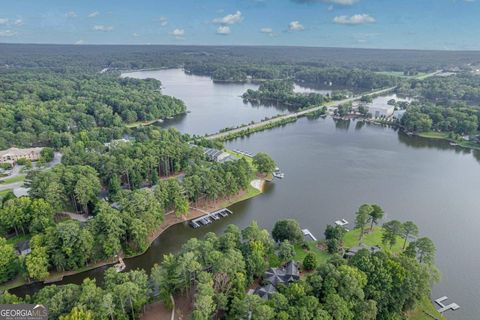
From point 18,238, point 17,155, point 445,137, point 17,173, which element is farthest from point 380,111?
point 18,238

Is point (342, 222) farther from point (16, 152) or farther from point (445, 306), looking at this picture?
point (16, 152)

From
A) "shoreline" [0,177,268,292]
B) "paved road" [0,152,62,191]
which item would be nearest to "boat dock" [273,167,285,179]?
"shoreline" [0,177,268,292]

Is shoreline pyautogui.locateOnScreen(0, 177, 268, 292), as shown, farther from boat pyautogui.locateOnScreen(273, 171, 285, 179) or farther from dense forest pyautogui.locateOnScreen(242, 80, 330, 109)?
dense forest pyautogui.locateOnScreen(242, 80, 330, 109)

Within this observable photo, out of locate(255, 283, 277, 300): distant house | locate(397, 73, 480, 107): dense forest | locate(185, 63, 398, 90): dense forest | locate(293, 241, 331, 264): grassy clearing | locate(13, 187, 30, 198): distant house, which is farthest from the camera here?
locate(185, 63, 398, 90): dense forest

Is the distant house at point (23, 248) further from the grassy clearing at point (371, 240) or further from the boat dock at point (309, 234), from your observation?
the grassy clearing at point (371, 240)

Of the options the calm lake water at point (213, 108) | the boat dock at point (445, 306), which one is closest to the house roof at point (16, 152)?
the calm lake water at point (213, 108)

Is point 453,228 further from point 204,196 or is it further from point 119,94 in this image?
point 119,94

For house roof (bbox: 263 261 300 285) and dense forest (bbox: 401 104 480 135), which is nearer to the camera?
house roof (bbox: 263 261 300 285)
